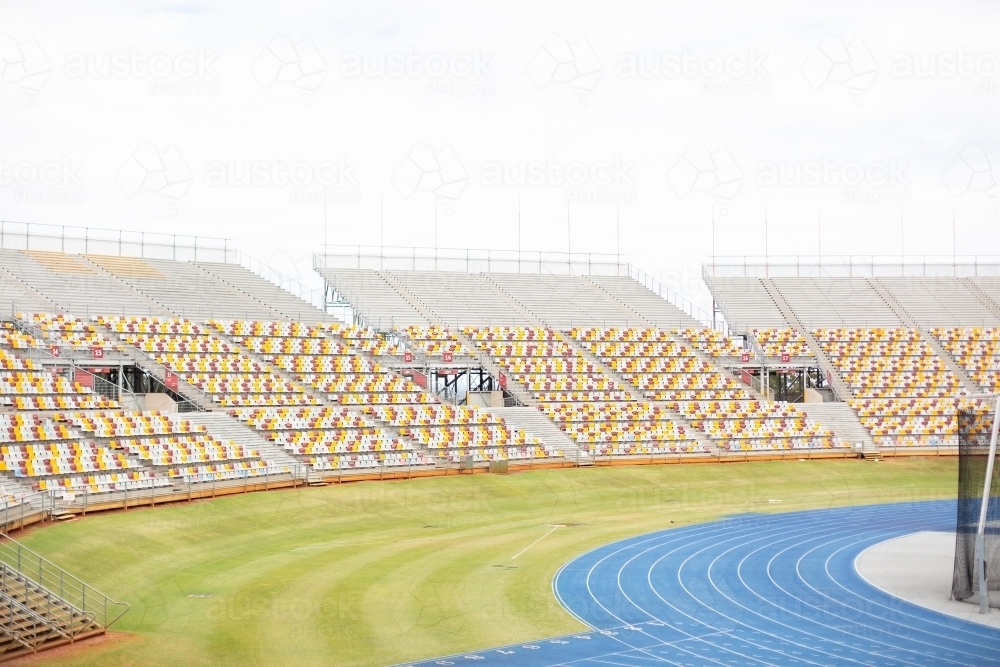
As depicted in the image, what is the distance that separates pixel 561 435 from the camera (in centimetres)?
5522

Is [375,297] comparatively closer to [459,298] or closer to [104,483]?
[459,298]

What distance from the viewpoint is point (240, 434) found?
4625cm

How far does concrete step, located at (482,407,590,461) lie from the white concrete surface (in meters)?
19.7

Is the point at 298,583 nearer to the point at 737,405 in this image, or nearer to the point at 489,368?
the point at 489,368

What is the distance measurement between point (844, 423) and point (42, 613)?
4765 centimetres

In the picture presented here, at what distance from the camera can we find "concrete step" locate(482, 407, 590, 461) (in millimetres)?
54062

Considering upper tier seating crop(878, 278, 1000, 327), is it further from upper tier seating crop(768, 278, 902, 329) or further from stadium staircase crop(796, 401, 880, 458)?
stadium staircase crop(796, 401, 880, 458)

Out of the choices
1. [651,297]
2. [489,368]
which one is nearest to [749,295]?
[651,297]

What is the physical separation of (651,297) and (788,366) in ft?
37.0

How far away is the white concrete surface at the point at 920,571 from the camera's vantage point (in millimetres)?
25641

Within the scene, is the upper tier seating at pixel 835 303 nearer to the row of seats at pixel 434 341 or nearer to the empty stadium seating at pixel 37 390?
the row of seats at pixel 434 341

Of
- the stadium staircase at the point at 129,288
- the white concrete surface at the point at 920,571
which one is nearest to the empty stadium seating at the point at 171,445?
the stadium staircase at the point at 129,288

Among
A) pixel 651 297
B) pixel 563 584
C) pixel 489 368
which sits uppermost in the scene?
pixel 651 297

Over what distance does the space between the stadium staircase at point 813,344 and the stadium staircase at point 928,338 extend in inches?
277
